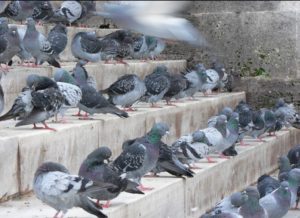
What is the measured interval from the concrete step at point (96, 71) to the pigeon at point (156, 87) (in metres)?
0.58

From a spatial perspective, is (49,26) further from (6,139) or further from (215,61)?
(6,139)

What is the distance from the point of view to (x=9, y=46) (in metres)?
6.76

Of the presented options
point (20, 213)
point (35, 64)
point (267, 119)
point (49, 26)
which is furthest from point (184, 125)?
point (20, 213)

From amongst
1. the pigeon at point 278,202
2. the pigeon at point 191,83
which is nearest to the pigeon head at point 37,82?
the pigeon at point 278,202

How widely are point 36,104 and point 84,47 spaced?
9.12ft

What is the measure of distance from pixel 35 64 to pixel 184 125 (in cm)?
194

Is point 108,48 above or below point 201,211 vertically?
above

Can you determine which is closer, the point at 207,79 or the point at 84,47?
the point at 84,47

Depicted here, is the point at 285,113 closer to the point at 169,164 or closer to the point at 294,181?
the point at 294,181

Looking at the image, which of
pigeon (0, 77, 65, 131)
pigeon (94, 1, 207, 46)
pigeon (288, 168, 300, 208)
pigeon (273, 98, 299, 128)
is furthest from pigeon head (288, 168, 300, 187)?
pigeon (94, 1, 207, 46)

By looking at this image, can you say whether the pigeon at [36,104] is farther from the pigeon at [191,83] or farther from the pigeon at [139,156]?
the pigeon at [191,83]

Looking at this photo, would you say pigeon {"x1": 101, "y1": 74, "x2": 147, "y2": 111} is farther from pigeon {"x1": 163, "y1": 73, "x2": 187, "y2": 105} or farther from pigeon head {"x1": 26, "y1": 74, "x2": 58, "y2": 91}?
pigeon head {"x1": 26, "y1": 74, "x2": 58, "y2": 91}

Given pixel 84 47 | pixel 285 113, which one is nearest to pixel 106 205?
pixel 84 47

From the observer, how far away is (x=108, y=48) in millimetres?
8578
